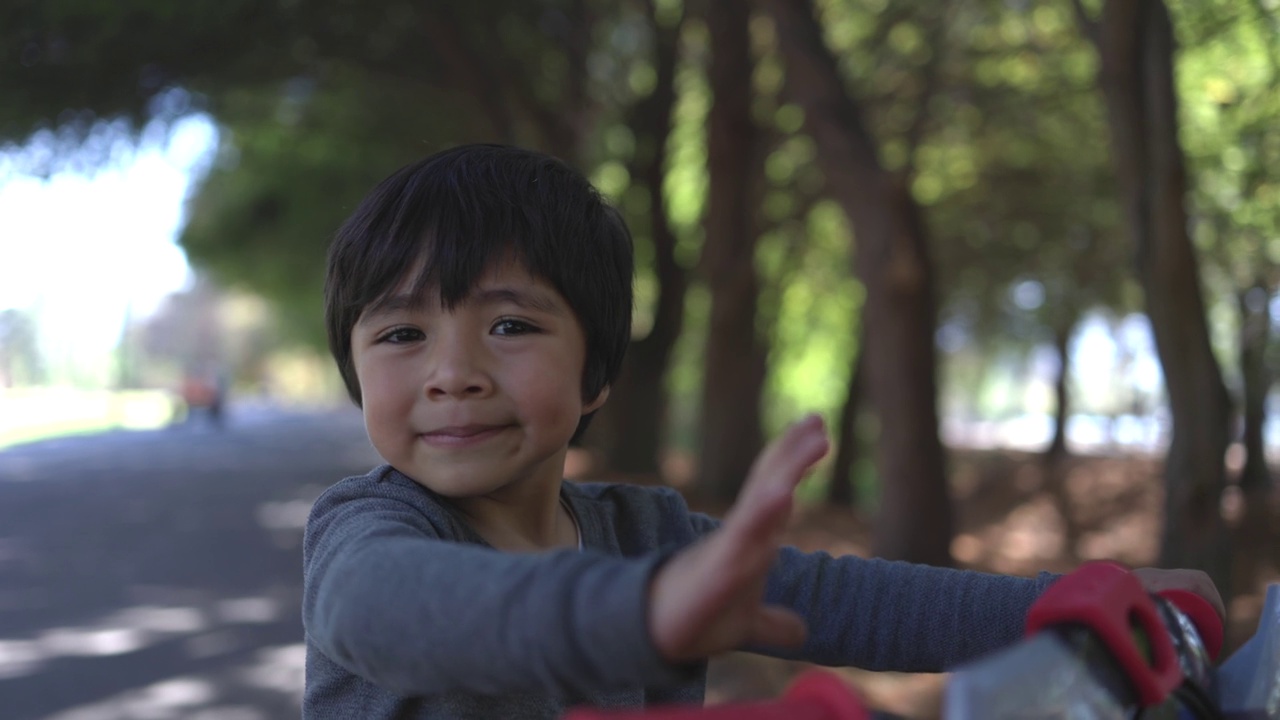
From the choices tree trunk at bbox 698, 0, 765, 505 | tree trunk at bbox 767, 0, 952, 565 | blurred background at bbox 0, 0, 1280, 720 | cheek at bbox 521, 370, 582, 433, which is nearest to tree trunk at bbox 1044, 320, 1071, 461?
blurred background at bbox 0, 0, 1280, 720

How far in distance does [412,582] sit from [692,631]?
0.29m

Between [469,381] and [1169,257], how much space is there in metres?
4.66

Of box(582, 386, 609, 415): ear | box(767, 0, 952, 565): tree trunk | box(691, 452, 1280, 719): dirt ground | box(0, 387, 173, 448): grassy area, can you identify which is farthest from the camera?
box(0, 387, 173, 448): grassy area

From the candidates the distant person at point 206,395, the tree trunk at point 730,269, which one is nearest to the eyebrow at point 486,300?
the tree trunk at point 730,269

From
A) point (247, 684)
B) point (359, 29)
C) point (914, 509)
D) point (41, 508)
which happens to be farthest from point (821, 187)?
point (247, 684)

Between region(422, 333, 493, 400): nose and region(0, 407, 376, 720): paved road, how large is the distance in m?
3.82

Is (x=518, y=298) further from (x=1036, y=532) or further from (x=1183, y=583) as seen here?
(x=1036, y=532)

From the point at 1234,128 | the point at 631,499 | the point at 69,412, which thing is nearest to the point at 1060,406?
the point at 1234,128

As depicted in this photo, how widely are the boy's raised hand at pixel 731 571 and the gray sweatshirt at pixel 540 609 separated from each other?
0.02 metres

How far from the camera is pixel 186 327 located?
7719 cm

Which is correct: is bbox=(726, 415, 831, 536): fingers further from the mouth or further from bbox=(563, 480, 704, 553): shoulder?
bbox=(563, 480, 704, 553): shoulder

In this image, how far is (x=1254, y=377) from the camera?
13.4 m

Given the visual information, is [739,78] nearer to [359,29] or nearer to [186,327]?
[359,29]

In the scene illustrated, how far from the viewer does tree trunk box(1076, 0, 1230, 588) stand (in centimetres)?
524
